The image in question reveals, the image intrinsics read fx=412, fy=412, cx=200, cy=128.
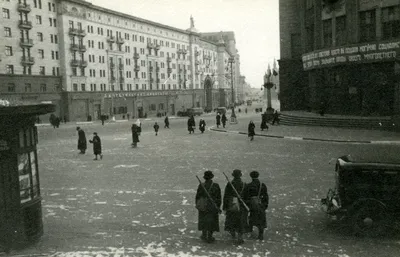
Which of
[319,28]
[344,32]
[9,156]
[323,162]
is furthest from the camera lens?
[319,28]

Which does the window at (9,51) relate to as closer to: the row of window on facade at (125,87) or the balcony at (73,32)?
the balcony at (73,32)

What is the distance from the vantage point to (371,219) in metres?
8.17

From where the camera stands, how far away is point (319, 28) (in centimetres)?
3819

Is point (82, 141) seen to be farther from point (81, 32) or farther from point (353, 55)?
point (81, 32)

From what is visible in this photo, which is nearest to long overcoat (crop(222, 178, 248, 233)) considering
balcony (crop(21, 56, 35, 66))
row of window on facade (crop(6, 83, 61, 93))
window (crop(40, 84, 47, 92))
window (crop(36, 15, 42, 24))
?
row of window on facade (crop(6, 83, 61, 93))

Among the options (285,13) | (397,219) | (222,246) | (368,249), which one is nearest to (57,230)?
(222,246)

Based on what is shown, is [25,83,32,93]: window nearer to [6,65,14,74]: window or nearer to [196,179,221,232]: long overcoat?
[6,65,14,74]: window

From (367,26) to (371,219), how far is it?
27855mm

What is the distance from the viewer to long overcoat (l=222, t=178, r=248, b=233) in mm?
7969

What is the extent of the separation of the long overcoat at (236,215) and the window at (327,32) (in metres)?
31.1

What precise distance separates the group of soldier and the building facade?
25.6 m

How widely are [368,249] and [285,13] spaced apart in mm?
44925

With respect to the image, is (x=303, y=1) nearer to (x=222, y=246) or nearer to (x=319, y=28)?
(x=319, y=28)

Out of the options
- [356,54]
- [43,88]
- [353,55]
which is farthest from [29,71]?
→ [356,54]
